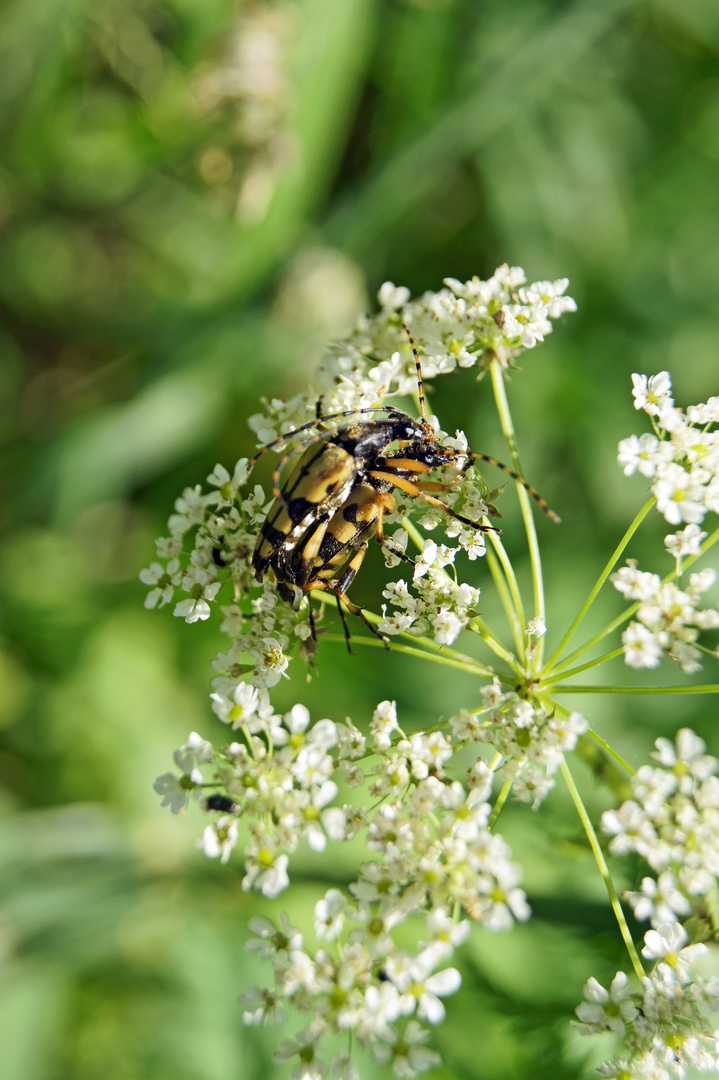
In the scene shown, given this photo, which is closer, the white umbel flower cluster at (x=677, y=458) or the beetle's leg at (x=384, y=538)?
the white umbel flower cluster at (x=677, y=458)

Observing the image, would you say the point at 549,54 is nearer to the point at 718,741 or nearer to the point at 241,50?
the point at 241,50

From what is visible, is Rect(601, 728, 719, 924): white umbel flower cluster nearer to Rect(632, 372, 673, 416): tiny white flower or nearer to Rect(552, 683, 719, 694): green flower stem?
Rect(552, 683, 719, 694): green flower stem

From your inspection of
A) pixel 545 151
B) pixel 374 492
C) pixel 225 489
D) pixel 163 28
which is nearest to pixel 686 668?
pixel 374 492

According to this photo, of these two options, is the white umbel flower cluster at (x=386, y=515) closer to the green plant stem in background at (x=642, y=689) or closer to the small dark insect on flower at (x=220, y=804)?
the small dark insect on flower at (x=220, y=804)

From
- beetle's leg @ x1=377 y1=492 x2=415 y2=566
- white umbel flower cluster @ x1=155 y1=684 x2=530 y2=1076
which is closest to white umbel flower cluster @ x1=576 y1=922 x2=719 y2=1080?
white umbel flower cluster @ x1=155 y1=684 x2=530 y2=1076

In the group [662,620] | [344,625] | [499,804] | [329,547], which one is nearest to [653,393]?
[662,620]

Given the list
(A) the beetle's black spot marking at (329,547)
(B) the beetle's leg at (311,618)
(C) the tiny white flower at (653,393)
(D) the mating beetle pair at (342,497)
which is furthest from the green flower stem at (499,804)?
(C) the tiny white flower at (653,393)

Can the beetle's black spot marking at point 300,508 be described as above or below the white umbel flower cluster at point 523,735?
above
